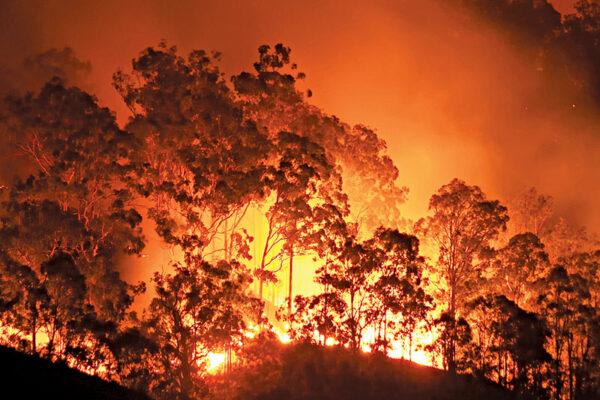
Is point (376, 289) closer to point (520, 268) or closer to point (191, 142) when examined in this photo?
point (520, 268)

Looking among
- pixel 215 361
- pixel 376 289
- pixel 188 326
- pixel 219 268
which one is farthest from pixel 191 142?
pixel 215 361

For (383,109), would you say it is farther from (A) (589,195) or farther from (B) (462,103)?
(A) (589,195)

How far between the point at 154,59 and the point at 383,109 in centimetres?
3021

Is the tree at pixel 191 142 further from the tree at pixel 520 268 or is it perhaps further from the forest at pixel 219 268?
the tree at pixel 520 268

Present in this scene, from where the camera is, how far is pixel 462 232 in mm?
24094

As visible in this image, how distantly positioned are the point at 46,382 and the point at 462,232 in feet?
60.4

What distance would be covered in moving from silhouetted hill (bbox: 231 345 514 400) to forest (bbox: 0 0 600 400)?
8cm

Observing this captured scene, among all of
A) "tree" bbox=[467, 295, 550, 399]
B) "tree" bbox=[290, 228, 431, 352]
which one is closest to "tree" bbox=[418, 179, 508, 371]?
"tree" bbox=[467, 295, 550, 399]

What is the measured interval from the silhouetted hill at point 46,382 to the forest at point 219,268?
4.14m

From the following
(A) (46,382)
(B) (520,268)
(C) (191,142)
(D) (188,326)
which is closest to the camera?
(A) (46,382)

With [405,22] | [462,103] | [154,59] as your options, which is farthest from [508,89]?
[154,59]

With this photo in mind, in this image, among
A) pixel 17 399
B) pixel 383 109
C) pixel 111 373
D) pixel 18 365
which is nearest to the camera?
pixel 17 399

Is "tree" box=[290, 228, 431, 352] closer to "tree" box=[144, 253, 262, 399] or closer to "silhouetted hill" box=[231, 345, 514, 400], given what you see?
"silhouetted hill" box=[231, 345, 514, 400]

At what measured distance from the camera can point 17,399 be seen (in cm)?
891
